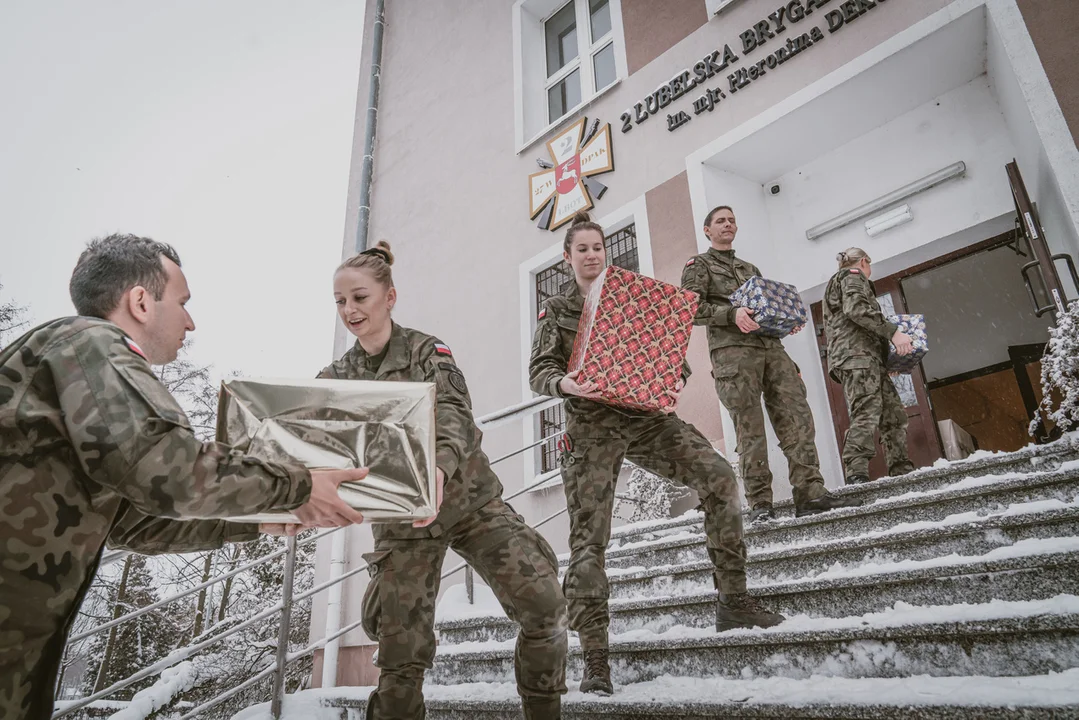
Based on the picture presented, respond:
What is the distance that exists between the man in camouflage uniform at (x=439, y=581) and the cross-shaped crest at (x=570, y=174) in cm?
569

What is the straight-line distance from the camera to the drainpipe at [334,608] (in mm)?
6980

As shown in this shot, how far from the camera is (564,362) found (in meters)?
2.93

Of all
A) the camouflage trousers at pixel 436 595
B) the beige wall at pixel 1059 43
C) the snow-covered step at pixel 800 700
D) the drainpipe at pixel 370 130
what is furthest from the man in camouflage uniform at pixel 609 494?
the drainpipe at pixel 370 130

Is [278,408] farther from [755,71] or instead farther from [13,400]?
[755,71]

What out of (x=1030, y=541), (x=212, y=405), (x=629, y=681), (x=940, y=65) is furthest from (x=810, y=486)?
(x=212, y=405)

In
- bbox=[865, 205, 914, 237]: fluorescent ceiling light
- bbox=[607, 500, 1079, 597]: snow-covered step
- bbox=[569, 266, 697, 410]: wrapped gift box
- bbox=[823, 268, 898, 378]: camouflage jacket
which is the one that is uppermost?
bbox=[865, 205, 914, 237]: fluorescent ceiling light

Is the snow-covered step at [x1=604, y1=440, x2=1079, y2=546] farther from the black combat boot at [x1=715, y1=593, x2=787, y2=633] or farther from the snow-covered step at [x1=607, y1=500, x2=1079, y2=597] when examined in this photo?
the black combat boot at [x1=715, y1=593, x2=787, y2=633]

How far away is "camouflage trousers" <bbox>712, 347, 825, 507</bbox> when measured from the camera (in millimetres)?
3680

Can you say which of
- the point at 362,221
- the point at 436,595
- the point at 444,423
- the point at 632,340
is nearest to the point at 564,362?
the point at 632,340

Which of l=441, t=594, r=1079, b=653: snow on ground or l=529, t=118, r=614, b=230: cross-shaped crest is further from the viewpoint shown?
l=529, t=118, r=614, b=230: cross-shaped crest

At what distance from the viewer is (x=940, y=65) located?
5.43 metres

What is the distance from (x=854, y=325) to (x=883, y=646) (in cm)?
286

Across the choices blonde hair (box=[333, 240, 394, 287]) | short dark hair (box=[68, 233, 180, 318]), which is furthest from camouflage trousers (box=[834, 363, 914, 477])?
short dark hair (box=[68, 233, 180, 318])

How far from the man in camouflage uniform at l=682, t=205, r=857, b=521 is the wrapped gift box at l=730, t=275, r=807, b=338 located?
0.18 feet
